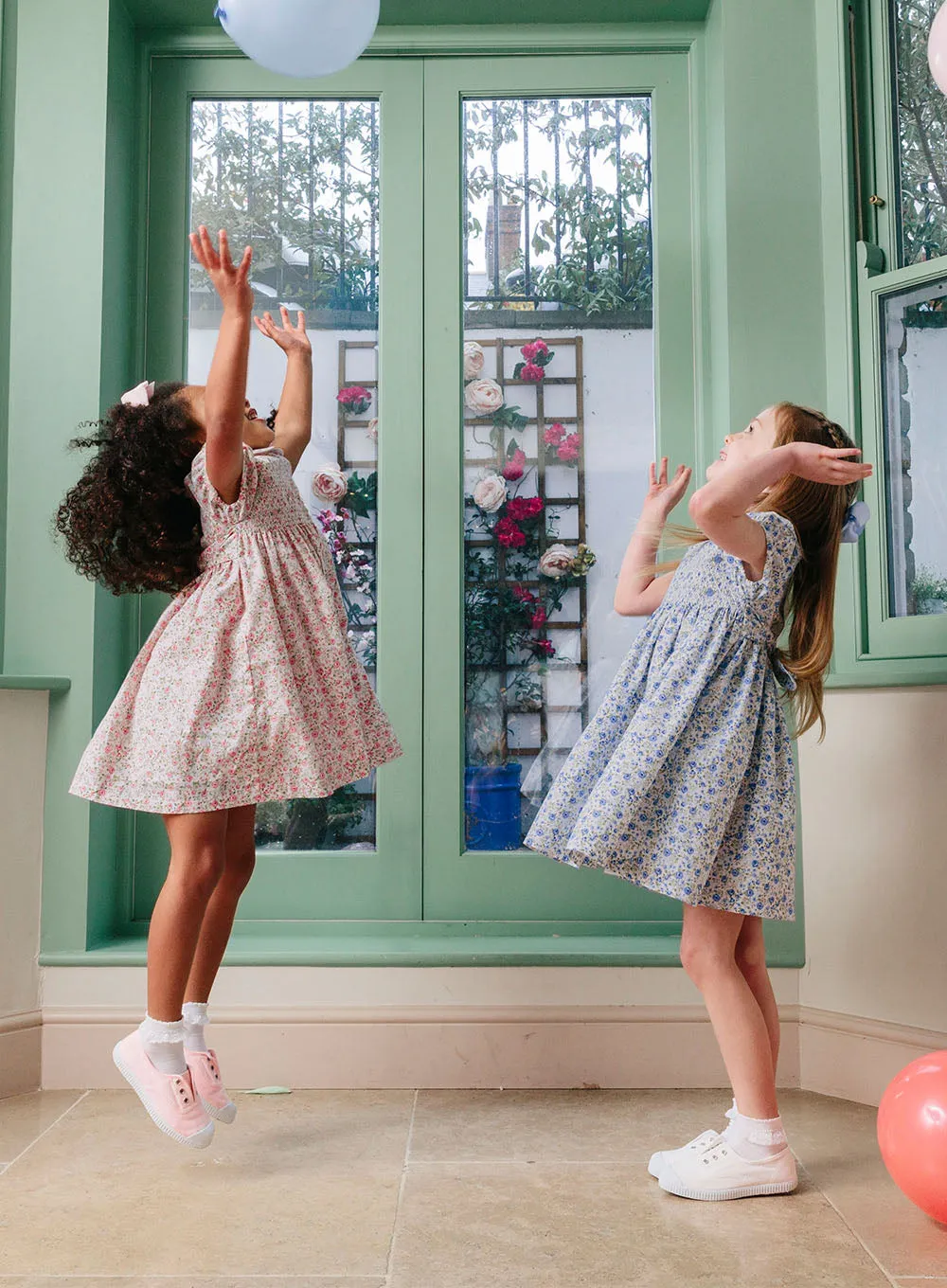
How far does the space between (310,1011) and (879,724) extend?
49.5 inches

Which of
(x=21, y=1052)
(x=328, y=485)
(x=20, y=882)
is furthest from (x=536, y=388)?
(x=21, y=1052)

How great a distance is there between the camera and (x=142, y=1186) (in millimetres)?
1694

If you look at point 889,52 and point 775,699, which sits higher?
point 889,52

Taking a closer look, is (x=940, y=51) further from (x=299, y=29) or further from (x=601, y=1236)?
(x=601, y=1236)

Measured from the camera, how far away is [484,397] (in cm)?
254

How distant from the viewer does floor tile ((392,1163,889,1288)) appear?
4.59 feet

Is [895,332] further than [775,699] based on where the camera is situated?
Yes

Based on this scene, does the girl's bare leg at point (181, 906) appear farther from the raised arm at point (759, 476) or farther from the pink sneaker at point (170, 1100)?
the raised arm at point (759, 476)

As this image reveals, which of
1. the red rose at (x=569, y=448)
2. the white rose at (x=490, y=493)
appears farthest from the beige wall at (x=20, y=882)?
the red rose at (x=569, y=448)

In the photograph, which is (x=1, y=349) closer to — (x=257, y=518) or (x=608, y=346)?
(x=257, y=518)

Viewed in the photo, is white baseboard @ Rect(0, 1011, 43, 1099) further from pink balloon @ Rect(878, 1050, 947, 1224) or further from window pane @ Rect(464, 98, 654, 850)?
pink balloon @ Rect(878, 1050, 947, 1224)

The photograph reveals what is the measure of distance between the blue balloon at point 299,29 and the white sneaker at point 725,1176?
195cm

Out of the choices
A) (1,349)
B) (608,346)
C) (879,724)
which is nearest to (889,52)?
(608,346)

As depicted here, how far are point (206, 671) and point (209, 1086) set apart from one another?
2.25ft
